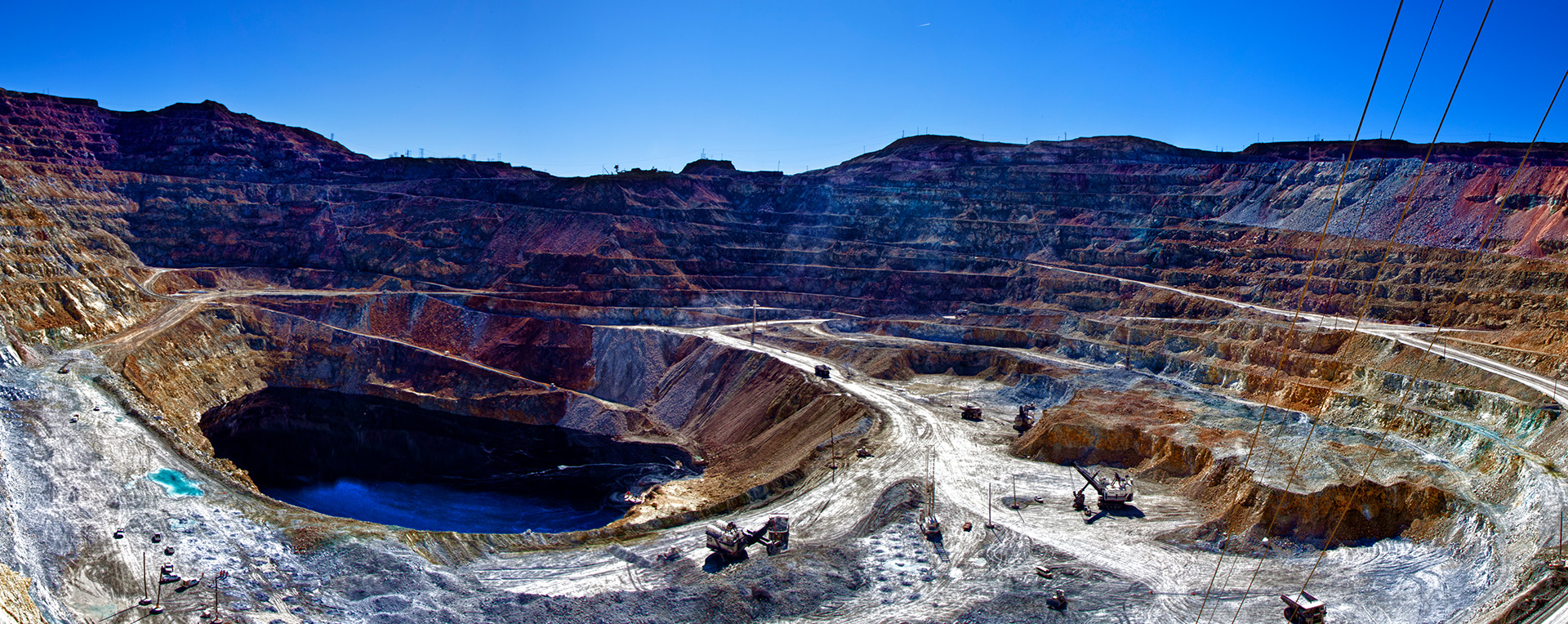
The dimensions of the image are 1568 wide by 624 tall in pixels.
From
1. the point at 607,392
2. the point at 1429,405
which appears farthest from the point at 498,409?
the point at 1429,405

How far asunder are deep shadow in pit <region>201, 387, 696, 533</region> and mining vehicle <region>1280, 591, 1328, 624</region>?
1211 inches

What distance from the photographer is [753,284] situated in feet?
321

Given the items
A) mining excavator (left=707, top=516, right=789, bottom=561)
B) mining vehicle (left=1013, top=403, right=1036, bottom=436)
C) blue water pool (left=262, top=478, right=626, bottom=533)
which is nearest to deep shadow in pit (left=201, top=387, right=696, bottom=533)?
blue water pool (left=262, top=478, right=626, bottom=533)

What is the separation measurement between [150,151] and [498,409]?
7775 cm

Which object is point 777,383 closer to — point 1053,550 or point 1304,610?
point 1053,550

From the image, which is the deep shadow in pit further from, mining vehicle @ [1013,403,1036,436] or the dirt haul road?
mining vehicle @ [1013,403,1036,436]

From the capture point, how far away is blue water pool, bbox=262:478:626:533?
4509 centimetres

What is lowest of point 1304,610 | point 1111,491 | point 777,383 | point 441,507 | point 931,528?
point 441,507

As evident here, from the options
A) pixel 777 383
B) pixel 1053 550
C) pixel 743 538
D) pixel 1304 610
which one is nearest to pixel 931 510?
pixel 1053 550

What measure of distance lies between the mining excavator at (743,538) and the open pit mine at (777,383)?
0.25 metres

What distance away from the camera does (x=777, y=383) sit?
6238 centimetres

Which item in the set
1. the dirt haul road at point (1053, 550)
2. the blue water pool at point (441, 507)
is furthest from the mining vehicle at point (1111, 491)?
the blue water pool at point (441, 507)

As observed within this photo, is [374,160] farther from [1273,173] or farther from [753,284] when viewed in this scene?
[1273,173]

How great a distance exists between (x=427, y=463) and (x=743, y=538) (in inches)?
1217
